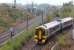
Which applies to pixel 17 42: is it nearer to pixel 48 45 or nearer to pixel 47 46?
pixel 47 46

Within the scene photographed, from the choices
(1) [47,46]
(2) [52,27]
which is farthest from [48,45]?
(2) [52,27]

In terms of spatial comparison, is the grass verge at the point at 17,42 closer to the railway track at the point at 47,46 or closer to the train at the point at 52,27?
the railway track at the point at 47,46

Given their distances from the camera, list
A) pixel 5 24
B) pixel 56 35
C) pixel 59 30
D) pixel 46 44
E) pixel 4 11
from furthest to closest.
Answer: pixel 4 11
pixel 5 24
pixel 59 30
pixel 56 35
pixel 46 44

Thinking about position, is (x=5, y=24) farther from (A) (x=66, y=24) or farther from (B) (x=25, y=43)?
(B) (x=25, y=43)

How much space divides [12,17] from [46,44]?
40.4 m

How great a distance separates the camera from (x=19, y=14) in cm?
7306

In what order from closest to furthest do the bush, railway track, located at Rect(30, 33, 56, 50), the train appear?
the bush, railway track, located at Rect(30, 33, 56, 50), the train

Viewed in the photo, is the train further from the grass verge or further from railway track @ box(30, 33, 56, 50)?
the grass verge

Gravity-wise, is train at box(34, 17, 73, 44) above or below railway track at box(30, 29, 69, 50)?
above

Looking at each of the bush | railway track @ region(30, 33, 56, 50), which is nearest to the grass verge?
the bush

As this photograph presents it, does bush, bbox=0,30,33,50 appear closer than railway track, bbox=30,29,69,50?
Yes

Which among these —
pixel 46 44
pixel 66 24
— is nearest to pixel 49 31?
pixel 46 44

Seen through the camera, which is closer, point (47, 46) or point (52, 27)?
point (47, 46)

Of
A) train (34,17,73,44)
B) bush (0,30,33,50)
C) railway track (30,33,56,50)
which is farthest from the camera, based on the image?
train (34,17,73,44)
